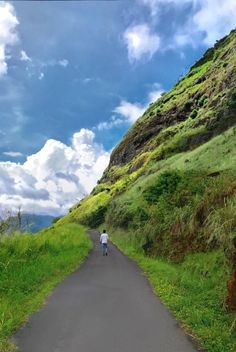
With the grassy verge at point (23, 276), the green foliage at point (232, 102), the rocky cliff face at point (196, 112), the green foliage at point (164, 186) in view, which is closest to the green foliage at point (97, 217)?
the rocky cliff face at point (196, 112)

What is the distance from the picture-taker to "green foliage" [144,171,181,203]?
39438mm

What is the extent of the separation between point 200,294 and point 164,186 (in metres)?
24.5

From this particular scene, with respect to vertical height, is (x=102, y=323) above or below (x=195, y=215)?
below

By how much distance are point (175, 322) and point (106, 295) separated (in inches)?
186

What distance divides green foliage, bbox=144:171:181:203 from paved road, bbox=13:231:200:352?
2019 centimetres

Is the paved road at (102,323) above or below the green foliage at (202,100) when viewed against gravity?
below

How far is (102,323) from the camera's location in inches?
487

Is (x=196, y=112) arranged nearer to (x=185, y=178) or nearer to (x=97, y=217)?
(x=97, y=217)

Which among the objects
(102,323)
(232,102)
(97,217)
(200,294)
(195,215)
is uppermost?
(232,102)

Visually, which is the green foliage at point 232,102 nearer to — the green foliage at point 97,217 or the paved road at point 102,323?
the green foliage at point 97,217

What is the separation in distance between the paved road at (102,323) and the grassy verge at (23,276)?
13.7 inches

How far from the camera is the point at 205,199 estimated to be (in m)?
24.9

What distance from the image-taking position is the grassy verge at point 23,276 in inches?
481

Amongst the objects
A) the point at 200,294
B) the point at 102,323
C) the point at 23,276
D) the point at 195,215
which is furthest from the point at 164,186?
the point at 102,323
